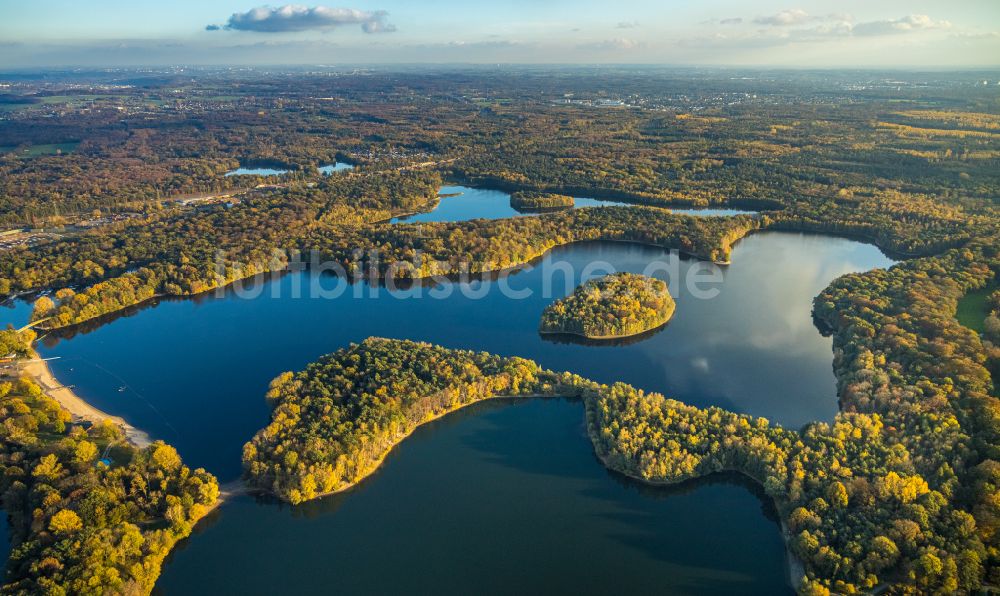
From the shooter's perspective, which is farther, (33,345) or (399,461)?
(33,345)

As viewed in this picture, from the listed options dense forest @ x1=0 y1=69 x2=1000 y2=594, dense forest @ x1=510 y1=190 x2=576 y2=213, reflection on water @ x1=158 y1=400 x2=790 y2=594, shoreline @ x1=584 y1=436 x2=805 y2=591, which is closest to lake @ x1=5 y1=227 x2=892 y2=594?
reflection on water @ x1=158 y1=400 x2=790 y2=594

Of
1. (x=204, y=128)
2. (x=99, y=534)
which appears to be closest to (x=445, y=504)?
(x=99, y=534)

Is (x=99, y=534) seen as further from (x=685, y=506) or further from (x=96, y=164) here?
(x=96, y=164)

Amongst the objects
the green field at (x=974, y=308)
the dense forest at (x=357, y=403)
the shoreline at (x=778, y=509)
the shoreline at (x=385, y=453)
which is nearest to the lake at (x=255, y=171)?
the dense forest at (x=357, y=403)

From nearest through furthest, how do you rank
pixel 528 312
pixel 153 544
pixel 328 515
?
1. pixel 153 544
2. pixel 328 515
3. pixel 528 312

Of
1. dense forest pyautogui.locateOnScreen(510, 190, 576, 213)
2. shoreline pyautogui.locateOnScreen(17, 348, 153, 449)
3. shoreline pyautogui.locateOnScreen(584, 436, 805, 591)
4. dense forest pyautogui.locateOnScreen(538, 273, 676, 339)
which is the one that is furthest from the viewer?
dense forest pyautogui.locateOnScreen(510, 190, 576, 213)

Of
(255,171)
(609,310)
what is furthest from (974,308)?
(255,171)

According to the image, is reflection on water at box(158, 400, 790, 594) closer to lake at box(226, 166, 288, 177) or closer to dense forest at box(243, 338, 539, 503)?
dense forest at box(243, 338, 539, 503)
